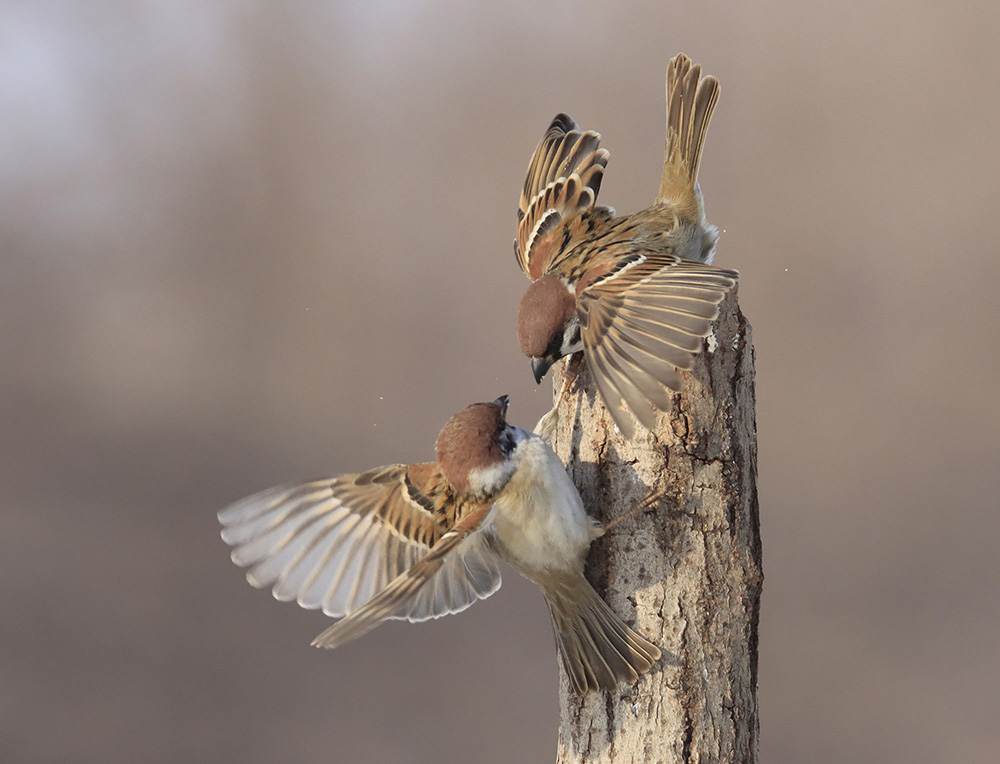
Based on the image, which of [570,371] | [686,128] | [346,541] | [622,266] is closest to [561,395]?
[570,371]

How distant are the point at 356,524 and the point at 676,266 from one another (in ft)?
2.53

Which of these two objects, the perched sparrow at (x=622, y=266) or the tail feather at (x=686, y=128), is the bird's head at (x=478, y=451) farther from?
the tail feather at (x=686, y=128)

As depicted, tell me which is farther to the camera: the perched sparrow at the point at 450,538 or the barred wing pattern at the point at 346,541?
the barred wing pattern at the point at 346,541

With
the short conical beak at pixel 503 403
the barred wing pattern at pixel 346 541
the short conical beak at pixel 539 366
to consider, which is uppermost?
the short conical beak at pixel 539 366

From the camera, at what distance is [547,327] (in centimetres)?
157

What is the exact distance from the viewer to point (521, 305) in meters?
1.63

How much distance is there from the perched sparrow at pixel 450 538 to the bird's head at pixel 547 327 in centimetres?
11

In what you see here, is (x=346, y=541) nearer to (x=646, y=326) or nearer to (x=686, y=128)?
(x=646, y=326)

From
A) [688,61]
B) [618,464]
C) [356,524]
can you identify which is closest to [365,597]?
[356,524]

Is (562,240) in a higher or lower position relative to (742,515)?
higher

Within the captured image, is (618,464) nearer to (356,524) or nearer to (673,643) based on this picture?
(673,643)

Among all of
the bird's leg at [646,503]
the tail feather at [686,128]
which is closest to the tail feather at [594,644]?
the bird's leg at [646,503]

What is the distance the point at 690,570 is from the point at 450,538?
0.40 meters

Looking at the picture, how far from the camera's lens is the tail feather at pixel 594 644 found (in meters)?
1.47
